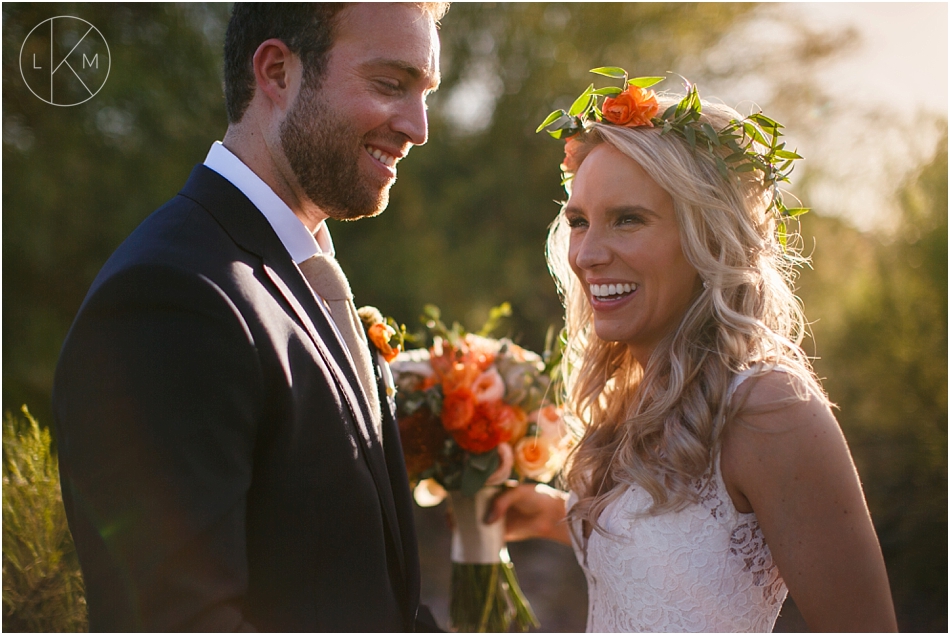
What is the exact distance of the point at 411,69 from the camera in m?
1.89

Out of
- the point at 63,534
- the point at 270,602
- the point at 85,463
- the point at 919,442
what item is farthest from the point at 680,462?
the point at 919,442

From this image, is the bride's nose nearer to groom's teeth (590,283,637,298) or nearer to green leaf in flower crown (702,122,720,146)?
groom's teeth (590,283,637,298)

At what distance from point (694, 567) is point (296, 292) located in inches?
47.6

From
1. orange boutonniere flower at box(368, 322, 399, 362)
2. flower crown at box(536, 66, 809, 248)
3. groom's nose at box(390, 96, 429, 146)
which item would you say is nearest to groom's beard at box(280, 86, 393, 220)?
groom's nose at box(390, 96, 429, 146)

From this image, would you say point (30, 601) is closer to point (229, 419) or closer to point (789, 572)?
point (229, 419)

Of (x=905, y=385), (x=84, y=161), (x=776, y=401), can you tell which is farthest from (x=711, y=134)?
(x=84, y=161)

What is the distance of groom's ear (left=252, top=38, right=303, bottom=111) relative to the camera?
5.90 ft

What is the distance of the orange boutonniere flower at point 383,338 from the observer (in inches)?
81.3

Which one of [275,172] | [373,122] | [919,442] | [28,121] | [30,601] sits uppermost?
[28,121]

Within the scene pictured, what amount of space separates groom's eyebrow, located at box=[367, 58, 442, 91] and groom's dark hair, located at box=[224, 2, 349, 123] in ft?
0.43

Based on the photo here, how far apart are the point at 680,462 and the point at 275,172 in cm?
128

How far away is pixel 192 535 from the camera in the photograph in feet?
4.05

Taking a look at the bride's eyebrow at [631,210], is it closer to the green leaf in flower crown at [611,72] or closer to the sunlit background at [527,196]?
the green leaf in flower crown at [611,72]

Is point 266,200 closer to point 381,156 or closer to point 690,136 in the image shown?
point 381,156
